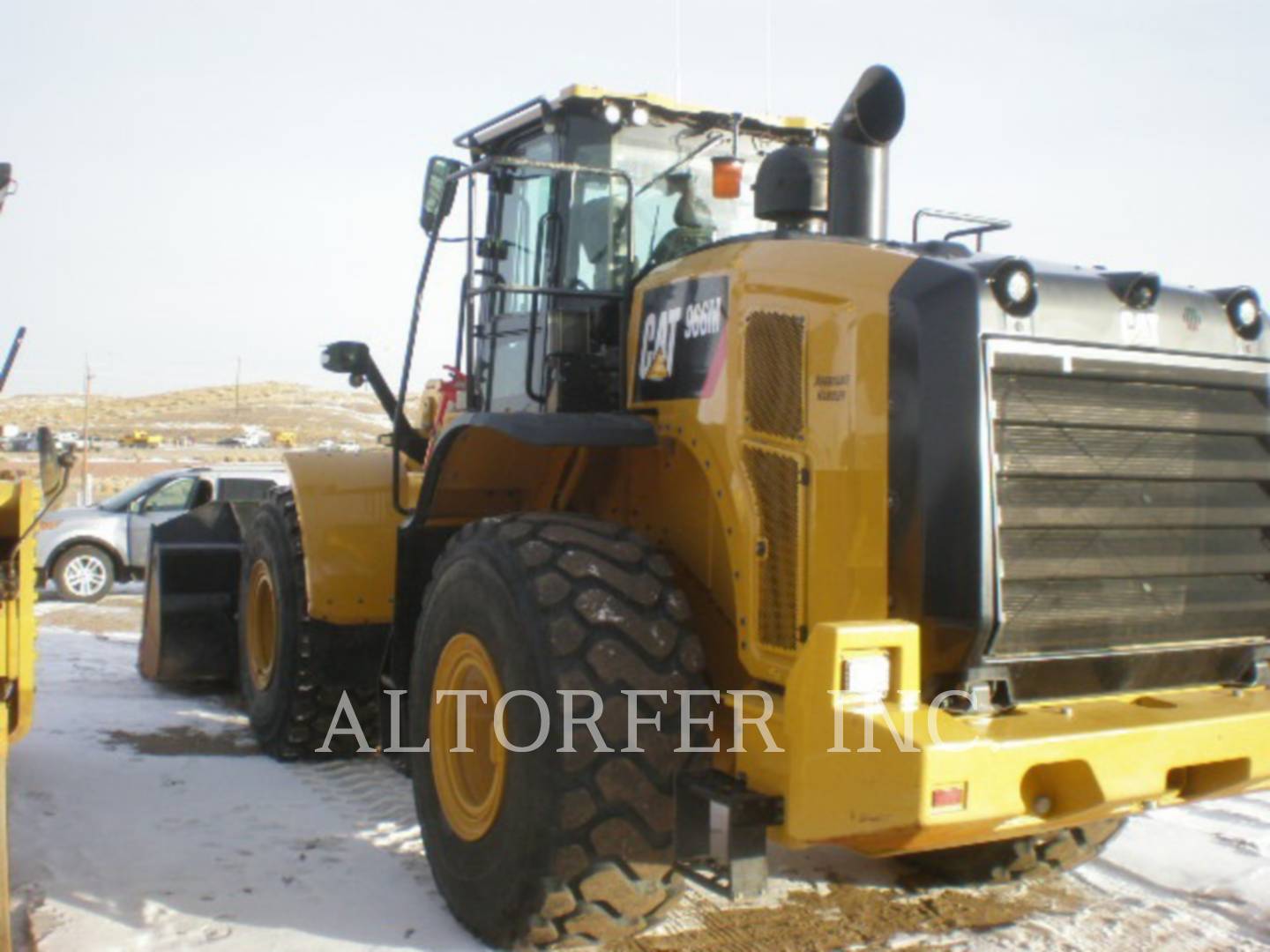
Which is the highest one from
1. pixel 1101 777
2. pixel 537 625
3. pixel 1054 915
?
pixel 537 625

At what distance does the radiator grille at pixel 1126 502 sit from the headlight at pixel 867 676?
358 millimetres

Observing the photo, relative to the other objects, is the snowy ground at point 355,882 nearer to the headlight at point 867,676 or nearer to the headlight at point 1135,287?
the headlight at point 867,676

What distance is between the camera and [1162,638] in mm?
4059

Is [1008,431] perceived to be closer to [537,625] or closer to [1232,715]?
[1232,715]

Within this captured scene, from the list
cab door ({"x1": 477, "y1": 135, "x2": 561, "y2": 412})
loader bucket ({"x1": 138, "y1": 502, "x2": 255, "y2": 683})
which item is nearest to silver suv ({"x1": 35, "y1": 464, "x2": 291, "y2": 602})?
loader bucket ({"x1": 138, "y1": 502, "x2": 255, "y2": 683})

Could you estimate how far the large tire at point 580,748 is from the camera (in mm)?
4070

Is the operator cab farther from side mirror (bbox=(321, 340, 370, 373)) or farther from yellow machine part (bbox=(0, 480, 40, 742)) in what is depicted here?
yellow machine part (bbox=(0, 480, 40, 742))

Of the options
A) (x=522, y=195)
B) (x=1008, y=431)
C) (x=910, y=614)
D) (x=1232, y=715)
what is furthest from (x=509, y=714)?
(x=522, y=195)

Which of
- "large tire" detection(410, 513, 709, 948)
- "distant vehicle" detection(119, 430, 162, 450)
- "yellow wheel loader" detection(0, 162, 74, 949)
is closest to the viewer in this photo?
"large tire" detection(410, 513, 709, 948)

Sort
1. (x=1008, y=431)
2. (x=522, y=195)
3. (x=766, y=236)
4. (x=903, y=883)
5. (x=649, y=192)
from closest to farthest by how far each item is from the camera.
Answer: (x=1008, y=431) < (x=766, y=236) < (x=903, y=883) < (x=649, y=192) < (x=522, y=195)

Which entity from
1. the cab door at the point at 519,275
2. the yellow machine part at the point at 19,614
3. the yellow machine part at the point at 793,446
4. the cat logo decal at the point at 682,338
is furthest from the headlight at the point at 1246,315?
the yellow machine part at the point at 19,614

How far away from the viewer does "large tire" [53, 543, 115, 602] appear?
623 inches

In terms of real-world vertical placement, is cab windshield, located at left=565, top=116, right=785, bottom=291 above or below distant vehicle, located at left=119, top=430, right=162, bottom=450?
below

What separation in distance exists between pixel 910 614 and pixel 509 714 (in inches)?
50.8
